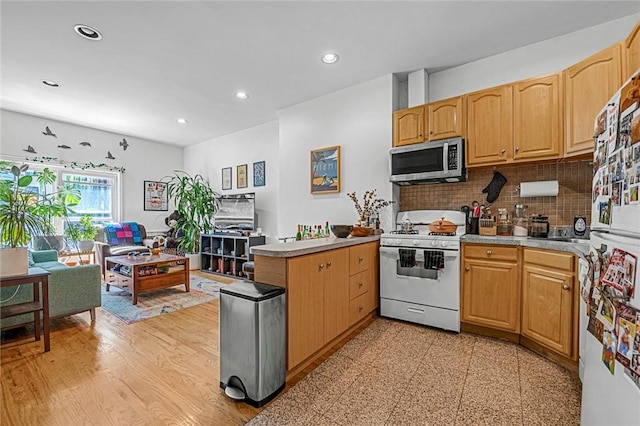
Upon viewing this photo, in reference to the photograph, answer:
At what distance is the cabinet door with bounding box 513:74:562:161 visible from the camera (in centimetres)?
244

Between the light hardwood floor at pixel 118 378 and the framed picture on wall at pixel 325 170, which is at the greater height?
the framed picture on wall at pixel 325 170

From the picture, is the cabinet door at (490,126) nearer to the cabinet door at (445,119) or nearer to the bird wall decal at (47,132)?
the cabinet door at (445,119)

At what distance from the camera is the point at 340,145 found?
3.80m

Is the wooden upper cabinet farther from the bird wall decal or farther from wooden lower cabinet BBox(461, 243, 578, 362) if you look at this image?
the bird wall decal

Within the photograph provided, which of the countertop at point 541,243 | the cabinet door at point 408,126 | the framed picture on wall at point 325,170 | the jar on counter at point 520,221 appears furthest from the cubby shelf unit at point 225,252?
the jar on counter at point 520,221

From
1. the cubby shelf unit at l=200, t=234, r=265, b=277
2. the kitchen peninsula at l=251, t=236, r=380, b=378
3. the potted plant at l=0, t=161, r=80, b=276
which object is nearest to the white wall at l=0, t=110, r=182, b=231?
the cubby shelf unit at l=200, t=234, r=265, b=277

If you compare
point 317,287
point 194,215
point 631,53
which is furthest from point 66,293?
point 631,53

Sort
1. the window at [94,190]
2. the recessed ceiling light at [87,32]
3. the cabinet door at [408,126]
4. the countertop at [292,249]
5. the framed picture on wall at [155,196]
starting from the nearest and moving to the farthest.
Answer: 1. the countertop at [292,249]
2. the recessed ceiling light at [87,32]
3. the cabinet door at [408,126]
4. the window at [94,190]
5. the framed picture on wall at [155,196]

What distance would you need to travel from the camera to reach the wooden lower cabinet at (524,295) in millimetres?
2047

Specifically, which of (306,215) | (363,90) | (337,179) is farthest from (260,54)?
(306,215)

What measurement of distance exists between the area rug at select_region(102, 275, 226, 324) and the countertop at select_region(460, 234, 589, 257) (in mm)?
3241

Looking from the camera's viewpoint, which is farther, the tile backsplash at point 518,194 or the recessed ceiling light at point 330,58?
Answer: the recessed ceiling light at point 330,58

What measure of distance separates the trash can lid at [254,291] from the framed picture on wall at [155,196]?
5.64m

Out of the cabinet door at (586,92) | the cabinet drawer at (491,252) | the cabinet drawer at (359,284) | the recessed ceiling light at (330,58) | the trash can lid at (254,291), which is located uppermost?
the recessed ceiling light at (330,58)
